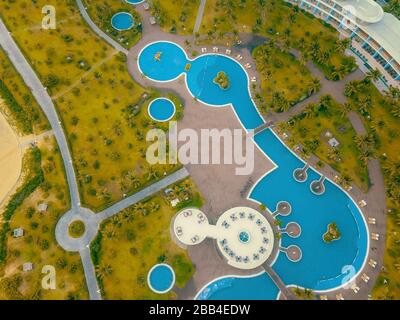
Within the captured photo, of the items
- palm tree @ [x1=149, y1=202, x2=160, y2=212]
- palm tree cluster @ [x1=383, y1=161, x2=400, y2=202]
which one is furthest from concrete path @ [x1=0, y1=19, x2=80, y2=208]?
palm tree cluster @ [x1=383, y1=161, x2=400, y2=202]

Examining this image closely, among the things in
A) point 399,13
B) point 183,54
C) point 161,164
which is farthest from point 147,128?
point 399,13

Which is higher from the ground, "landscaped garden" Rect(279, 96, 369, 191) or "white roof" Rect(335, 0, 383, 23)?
"white roof" Rect(335, 0, 383, 23)

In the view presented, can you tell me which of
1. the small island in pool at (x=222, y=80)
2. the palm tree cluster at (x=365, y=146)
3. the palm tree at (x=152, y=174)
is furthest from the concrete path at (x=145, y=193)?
the palm tree cluster at (x=365, y=146)

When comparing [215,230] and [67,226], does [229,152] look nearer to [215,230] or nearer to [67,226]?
[215,230]

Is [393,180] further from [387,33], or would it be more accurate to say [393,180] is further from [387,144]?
[387,33]

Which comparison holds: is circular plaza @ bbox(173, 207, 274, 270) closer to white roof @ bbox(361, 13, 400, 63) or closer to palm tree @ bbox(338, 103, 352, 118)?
palm tree @ bbox(338, 103, 352, 118)

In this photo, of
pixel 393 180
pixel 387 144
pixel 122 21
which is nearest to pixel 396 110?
pixel 387 144

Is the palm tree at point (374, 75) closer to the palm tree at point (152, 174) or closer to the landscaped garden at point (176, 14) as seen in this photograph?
the landscaped garden at point (176, 14)
